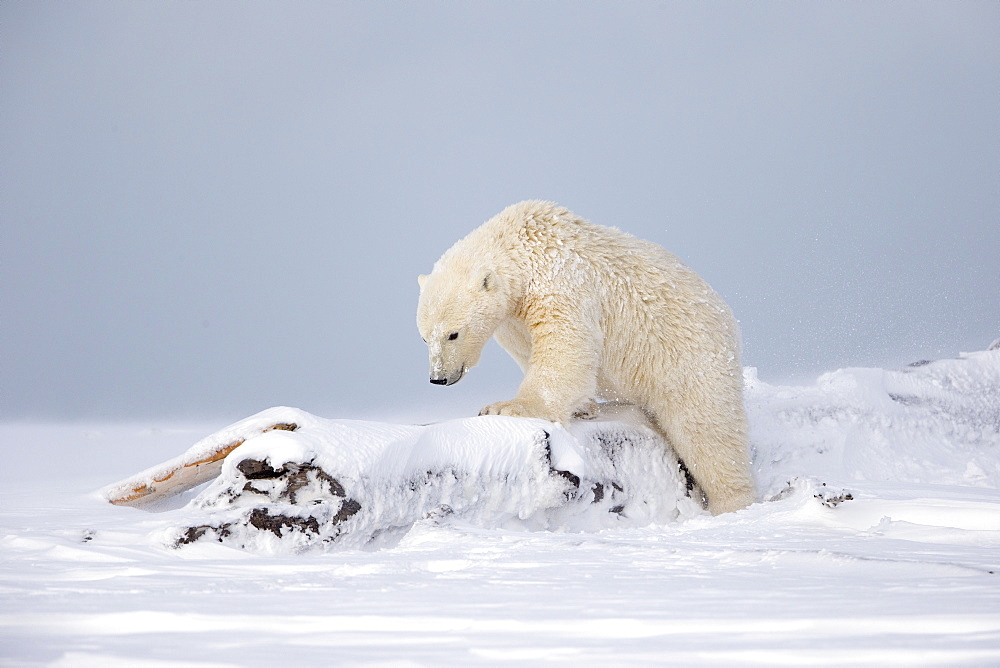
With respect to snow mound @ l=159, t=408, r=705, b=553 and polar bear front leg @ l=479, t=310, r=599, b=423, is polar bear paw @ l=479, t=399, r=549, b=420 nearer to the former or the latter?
polar bear front leg @ l=479, t=310, r=599, b=423

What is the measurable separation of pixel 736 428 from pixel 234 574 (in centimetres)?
300

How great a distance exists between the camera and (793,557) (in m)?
2.02

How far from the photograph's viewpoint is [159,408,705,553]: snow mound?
2.84 metres

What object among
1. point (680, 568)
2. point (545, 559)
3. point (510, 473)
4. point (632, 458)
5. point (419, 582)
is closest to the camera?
point (419, 582)

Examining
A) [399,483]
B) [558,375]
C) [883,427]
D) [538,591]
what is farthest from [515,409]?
[883,427]

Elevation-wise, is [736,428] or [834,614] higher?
[736,428]

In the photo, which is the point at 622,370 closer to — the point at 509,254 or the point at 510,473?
the point at 509,254

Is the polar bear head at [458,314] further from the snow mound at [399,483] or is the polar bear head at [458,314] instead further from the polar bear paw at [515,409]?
the snow mound at [399,483]

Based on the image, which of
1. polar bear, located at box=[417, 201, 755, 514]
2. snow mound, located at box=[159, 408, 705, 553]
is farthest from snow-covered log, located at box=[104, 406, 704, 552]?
polar bear, located at box=[417, 201, 755, 514]

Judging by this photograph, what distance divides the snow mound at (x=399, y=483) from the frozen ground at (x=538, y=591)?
59 millimetres

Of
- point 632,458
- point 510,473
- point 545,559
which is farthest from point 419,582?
point 632,458

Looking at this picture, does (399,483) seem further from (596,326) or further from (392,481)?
(596,326)

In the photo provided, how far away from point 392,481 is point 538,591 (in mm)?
1512

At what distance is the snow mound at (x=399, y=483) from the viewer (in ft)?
9.32
